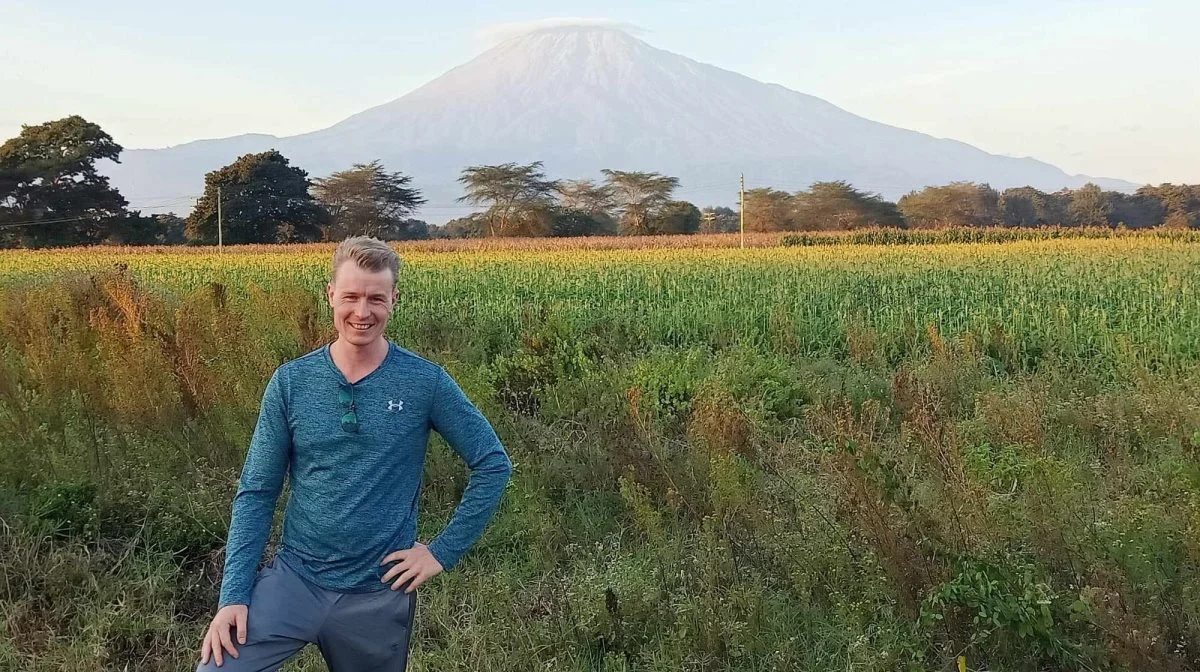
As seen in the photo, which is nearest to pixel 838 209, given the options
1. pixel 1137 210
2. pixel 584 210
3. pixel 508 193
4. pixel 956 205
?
pixel 956 205

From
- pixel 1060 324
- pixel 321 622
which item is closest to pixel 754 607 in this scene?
pixel 321 622

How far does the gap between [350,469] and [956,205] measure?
6600 cm

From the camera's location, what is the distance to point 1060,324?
933 cm

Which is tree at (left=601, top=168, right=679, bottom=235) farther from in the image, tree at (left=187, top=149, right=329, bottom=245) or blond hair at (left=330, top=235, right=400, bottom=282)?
blond hair at (left=330, top=235, right=400, bottom=282)

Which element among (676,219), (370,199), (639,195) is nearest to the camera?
(676,219)

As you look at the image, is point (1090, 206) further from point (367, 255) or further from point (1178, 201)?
point (367, 255)

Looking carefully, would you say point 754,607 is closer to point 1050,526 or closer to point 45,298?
point 1050,526

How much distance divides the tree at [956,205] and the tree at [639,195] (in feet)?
60.4

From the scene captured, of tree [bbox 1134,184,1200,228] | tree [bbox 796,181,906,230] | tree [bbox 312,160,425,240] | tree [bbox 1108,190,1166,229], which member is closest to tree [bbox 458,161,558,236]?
tree [bbox 312,160,425,240]

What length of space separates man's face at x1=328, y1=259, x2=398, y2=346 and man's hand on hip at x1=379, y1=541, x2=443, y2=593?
1.79 feet

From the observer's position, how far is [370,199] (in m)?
62.7

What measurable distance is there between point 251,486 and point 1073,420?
5.55m

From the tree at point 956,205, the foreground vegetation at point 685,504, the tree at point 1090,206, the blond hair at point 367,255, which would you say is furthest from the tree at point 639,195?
the blond hair at point 367,255

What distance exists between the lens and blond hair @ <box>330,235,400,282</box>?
2080mm
